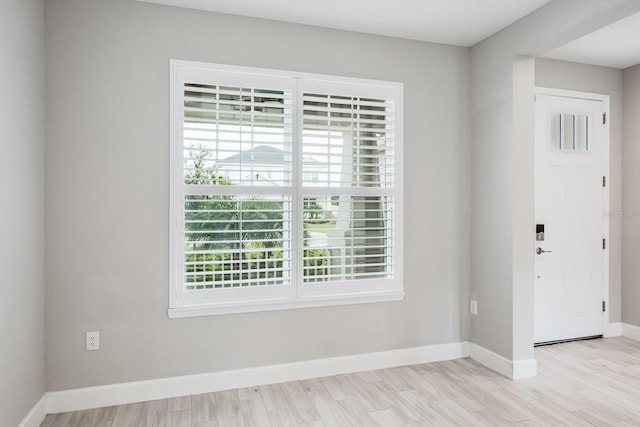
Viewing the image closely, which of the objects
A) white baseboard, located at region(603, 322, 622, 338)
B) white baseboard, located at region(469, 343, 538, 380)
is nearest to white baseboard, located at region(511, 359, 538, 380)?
white baseboard, located at region(469, 343, 538, 380)

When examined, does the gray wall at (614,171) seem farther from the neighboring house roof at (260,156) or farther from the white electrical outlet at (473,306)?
the neighboring house roof at (260,156)

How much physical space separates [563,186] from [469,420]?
8.21 ft

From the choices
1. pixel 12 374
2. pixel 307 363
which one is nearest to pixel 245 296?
pixel 307 363

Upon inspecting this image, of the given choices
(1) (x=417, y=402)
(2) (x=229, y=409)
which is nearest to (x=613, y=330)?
(1) (x=417, y=402)

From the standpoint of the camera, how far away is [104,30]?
2.66 m

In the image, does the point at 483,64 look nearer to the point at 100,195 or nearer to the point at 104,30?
the point at 104,30

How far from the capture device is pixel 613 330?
13.6 ft

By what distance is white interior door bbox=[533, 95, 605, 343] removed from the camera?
3.84 meters

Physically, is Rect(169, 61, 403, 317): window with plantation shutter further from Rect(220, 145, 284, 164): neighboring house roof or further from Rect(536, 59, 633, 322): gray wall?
Rect(536, 59, 633, 322): gray wall

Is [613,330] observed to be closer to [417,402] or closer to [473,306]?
[473,306]

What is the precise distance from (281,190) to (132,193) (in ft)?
3.30

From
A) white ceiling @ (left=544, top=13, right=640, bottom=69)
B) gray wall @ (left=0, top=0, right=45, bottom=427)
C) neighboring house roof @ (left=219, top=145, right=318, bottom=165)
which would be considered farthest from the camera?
white ceiling @ (left=544, top=13, right=640, bottom=69)

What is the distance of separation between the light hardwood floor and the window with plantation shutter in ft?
1.97

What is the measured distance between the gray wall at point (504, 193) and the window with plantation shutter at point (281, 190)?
0.71 m
